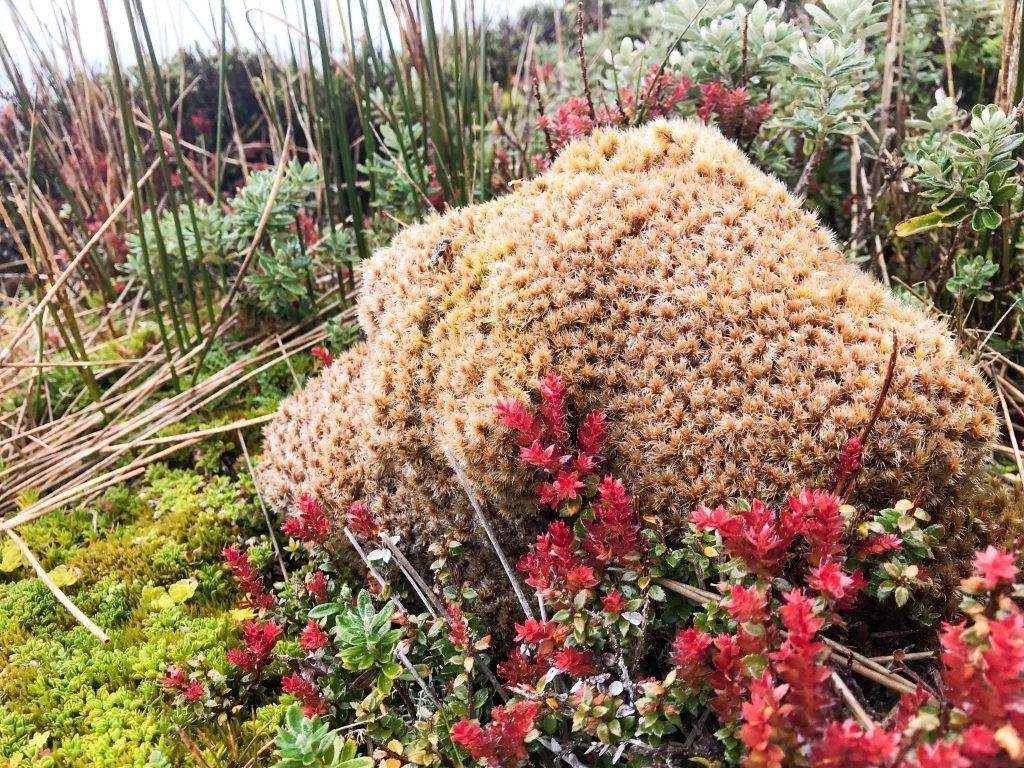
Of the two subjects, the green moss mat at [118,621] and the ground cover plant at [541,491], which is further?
the green moss mat at [118,621]

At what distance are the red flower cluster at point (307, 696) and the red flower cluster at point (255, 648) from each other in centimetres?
21

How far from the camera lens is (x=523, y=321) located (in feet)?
8.36

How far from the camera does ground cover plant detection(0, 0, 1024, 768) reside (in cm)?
195

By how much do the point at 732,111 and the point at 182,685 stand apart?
11.1 feet

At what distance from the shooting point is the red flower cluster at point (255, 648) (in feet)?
8.23

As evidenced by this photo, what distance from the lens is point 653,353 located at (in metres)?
2.43

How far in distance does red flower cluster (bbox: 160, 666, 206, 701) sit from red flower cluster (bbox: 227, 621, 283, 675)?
0.13 metres

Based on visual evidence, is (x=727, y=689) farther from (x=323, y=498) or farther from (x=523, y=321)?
(x=323, y=498)

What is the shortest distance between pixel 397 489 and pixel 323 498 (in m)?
0.34

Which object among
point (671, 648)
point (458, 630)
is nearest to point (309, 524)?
point (458, 630)

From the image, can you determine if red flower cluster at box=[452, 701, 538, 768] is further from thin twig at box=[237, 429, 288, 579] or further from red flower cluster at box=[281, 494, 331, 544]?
thin twig at box=[237, 429, 288, 579]

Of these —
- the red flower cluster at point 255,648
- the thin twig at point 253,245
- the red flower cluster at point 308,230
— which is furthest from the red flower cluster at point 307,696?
the red flower cluster at point 308,230

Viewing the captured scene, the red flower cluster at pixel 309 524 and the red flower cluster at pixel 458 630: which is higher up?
the red flower cluster at pixel 309 524

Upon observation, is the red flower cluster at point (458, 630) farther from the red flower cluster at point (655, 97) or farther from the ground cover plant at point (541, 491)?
the red flower cluster at point (655, 97)
